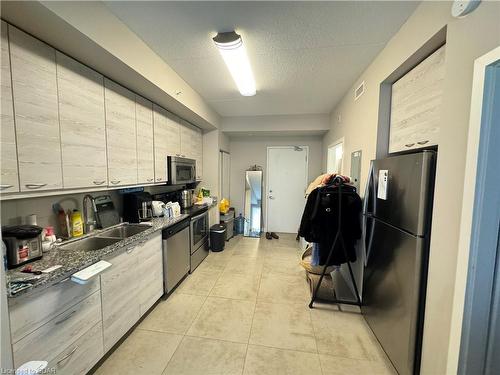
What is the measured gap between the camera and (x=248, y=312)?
7.34 ft

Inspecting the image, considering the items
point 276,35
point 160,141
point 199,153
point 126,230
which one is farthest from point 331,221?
point 199,153

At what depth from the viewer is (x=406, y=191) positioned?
57.8 inches

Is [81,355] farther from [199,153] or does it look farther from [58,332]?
[199,153]

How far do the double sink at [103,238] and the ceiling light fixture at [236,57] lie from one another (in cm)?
193

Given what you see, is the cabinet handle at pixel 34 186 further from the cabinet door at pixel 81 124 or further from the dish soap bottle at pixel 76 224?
the dish soap bottle at pixel 76 224

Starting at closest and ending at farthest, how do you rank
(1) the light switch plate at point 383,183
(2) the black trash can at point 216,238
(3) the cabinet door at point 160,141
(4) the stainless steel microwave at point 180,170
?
(1) the light switch plate at point 383,183 → (3) the cabinet door at point 160,141 → (4) the stainless steel microwave at point 180,170 → (2) the black trash can at point 216,238

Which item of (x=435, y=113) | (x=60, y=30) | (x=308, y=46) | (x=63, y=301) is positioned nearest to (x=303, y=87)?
(x=308, y=46)

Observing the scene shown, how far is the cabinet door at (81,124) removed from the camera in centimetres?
152

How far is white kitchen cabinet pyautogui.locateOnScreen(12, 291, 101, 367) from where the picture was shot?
1.09m

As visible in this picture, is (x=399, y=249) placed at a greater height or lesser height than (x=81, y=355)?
greater

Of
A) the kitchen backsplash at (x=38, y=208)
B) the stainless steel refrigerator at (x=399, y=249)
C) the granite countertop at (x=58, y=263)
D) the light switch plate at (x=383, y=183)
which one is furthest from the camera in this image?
the light switch plate at (x=383, y=183)

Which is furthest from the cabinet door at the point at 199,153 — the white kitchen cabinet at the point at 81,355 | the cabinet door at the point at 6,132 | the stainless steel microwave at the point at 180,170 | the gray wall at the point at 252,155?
the white kitchen cabinet at the point at 81,355

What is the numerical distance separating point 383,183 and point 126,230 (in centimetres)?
259

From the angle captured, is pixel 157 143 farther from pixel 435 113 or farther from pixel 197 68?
pixel 435 113
